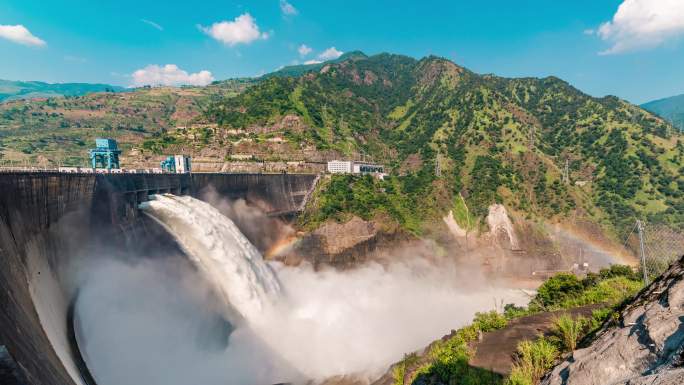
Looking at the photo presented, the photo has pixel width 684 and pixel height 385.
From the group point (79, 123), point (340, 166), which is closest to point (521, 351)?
point (340, 166)

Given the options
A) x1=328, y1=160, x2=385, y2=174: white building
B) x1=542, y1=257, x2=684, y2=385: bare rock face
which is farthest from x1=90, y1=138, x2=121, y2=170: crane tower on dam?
x1=542, y1=257, x2=684, y2=385: bare rock face

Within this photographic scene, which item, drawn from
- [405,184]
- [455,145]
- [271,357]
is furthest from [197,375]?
[455,145]

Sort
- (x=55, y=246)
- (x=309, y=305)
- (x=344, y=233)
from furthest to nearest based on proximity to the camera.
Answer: (x=344, y=233) < (x=309, y=305) < (x=55, y=246)

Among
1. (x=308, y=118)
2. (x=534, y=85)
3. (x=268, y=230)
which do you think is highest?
(x=534, y=85)

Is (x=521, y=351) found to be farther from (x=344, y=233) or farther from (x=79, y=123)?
(x=79, y=123)

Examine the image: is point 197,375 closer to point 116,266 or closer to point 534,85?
point 116,266

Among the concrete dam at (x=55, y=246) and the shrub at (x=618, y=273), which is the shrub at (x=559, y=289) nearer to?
the shrub at (x=618, y=273)

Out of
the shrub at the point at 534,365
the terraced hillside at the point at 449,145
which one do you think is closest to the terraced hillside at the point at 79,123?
the terraced hillside at the point at 449,145
